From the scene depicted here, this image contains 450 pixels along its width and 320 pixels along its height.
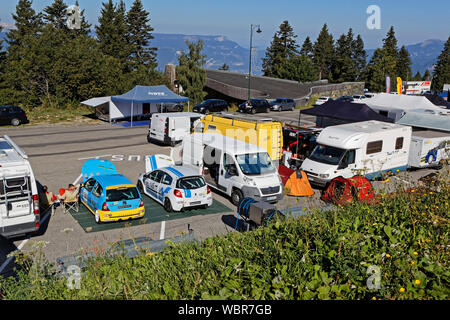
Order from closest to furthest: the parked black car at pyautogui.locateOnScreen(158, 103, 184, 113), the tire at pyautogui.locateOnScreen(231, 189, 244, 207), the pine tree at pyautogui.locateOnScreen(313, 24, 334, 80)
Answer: the tire at pyautogui.locateOnScreen(231, 189, 244, 207)
the parked black car at pyautogui.locateOnScreen(158, 103, 184, 113)
the pine tree at pyautogui.locateOnScreen(313, 24, 334, 80)

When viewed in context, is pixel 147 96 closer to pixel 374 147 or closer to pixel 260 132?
pixel 260 132

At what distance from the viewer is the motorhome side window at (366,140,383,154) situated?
17422 millimetres

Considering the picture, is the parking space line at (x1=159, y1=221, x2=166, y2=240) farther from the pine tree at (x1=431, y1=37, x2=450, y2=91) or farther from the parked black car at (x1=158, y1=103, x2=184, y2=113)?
the pine tree at (x1=431, y1=37, x2=450, y2=91)

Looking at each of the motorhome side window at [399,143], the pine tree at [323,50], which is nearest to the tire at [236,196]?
the motorhome side window at [399,143]

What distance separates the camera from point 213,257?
6074 mm

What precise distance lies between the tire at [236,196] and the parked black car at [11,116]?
22.5 m

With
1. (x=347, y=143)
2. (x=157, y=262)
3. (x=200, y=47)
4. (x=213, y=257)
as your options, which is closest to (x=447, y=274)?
(x=213, y=257)

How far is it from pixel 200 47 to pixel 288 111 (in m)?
12.1

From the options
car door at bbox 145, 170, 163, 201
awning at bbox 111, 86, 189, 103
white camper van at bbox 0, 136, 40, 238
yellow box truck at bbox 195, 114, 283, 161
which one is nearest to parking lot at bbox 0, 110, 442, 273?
white camper van at bbox 0, 136, 40, 238

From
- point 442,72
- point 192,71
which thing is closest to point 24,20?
point 192,71

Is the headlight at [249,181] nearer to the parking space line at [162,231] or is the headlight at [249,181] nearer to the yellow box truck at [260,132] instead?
the parking space line at [162,231]

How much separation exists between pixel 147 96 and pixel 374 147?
19257 millimetres

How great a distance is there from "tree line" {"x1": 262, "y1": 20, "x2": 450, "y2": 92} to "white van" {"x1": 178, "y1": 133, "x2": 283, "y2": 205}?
65.9 meters
